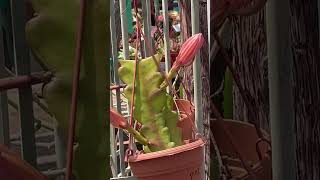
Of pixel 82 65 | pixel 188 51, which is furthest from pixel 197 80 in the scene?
pixel 82 65

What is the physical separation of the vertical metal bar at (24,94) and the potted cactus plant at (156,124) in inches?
39.6

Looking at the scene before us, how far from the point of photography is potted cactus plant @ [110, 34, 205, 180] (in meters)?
1.68

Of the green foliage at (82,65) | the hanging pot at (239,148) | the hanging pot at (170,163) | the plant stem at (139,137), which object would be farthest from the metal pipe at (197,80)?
the green foliage at (82,65)

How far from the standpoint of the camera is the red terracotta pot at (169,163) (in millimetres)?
1665

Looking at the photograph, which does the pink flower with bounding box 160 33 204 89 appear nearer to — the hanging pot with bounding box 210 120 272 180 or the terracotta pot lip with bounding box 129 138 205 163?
the terracotta pot lip with bounding box 129 138 205 163

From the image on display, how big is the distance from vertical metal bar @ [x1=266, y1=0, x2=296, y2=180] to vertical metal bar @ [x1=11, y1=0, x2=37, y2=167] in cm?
31

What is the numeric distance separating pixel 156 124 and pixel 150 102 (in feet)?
0.27

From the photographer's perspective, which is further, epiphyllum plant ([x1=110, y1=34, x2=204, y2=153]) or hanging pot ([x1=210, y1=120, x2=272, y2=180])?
epiphyllum plant ([x1=110, y1=34, x2=204, y2=153])

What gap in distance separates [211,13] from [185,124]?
120cm

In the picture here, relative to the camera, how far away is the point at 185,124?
204cm

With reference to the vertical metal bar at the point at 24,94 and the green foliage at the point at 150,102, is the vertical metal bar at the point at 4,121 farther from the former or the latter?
the green foliage at the point at 150,102

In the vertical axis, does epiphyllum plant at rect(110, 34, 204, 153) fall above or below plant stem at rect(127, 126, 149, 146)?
above

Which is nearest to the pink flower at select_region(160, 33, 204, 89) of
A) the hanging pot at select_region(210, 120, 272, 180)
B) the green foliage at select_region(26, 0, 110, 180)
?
the hanging pot at select_region(210, 120, 272, 180)

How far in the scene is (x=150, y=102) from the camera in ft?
5.95
